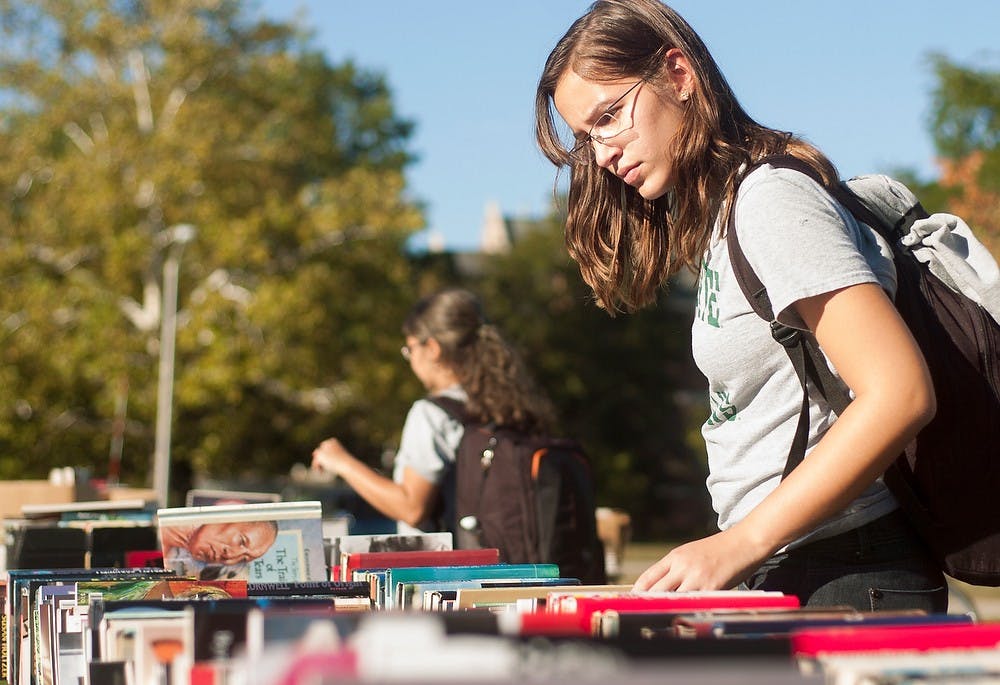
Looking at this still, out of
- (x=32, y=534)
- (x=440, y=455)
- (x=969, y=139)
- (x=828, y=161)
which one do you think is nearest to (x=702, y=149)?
(x=828, y=161)

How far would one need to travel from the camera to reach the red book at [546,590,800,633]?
63.2 inches

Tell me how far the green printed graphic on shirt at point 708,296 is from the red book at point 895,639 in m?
0.90

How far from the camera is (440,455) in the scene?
497 cm

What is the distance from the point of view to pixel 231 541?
122 inches

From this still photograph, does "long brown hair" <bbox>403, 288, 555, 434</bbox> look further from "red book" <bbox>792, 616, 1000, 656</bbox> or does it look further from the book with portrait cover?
"red book" <bbox>792, 616, 1000, 656</bbox>

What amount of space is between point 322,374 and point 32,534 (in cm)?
2211

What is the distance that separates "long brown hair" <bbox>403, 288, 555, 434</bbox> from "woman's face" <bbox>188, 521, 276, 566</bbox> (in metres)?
1.85

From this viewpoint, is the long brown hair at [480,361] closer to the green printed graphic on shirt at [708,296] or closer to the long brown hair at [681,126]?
the long brown hair at [681,126]

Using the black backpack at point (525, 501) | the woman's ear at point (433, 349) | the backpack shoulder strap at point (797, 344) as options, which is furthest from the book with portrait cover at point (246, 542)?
the woman's ear at point (433, 349)

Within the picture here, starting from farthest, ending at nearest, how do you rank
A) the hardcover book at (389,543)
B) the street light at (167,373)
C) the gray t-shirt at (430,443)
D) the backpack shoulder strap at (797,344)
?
the street light at (167,373) < the gray t-shirt at (430,443) < the hardcover book at (389,543) < the backpack shoulder strap at (797,344)

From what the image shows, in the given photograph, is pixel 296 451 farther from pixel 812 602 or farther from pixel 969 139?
pixel 812 602

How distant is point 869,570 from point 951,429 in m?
0.27

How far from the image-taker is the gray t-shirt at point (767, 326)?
1952 mm

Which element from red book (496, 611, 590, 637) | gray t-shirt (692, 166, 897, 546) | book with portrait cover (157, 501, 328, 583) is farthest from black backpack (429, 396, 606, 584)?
red book (496, 611, 590, 637)
